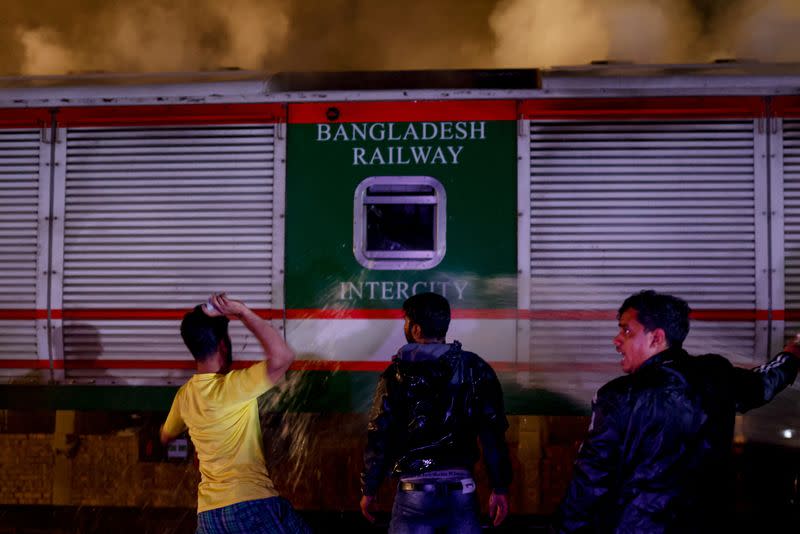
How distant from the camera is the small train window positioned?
14.3 feet

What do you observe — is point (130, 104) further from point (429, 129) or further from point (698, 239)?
point (698, 239)

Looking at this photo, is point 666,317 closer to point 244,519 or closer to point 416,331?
point 416,331

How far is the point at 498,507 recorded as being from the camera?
10.2ft

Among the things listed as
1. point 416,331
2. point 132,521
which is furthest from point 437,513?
point 132,521

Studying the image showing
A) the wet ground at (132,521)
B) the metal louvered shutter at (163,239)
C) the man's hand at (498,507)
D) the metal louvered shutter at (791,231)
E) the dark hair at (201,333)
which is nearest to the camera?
the dark hair at (201,333)

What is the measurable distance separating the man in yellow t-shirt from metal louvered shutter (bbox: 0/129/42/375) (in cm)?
243

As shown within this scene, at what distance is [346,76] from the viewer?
15.1ft

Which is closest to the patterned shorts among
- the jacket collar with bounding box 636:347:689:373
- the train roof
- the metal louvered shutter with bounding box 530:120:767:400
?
the jacket collar with bounding box 636:347:689:373

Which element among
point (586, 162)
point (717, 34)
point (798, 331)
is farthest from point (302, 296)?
point (717, 34)

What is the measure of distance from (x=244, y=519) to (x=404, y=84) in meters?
3.05

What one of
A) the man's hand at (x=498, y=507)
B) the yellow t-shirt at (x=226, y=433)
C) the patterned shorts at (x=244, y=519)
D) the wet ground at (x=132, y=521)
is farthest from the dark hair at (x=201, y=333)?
the wet ground at (x=132, y=521)

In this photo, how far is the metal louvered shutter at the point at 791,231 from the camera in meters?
4.20

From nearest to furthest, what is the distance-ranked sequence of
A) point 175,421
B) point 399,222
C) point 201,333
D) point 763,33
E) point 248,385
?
1. point 248,385
2. point 201,333
3. point 175,421
4. point 399,222
5. point 763,33

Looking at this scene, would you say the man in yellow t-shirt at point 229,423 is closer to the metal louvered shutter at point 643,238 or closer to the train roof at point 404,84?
the metal louvered shutter at point 643,238
